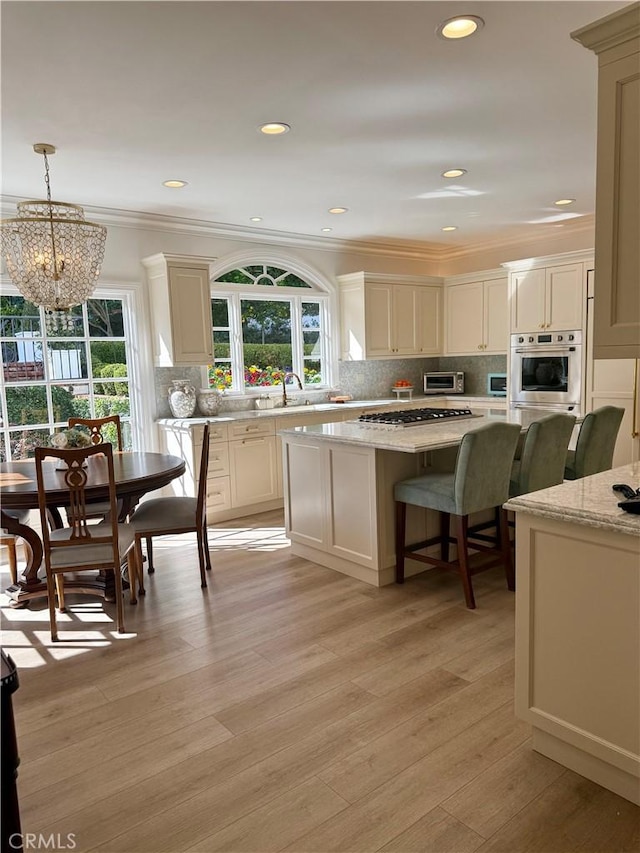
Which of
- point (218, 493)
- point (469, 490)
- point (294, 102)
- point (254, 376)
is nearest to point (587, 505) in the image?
point (469, 490)

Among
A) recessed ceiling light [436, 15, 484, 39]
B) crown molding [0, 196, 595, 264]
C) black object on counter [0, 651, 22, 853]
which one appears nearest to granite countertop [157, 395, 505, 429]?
crown molding [0, 196, 595, 264]

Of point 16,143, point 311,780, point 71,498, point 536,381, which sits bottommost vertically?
point 311,780

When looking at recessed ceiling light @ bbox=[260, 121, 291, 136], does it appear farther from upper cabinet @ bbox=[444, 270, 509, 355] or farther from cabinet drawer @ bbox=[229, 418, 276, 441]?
upper cabinet @ bbox=[444, 270, 509, 355]

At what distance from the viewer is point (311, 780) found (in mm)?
1999

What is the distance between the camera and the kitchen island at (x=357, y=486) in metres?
3.53

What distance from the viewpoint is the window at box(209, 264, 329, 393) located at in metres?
5.97

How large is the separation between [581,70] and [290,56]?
135cm

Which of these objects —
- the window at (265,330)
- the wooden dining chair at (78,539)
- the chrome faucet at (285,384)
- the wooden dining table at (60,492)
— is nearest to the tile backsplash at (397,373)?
the chrome faucet at (285,384)

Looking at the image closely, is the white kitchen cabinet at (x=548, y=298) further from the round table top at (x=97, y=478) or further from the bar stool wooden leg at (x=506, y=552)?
the round table top at (x=97, y=478)

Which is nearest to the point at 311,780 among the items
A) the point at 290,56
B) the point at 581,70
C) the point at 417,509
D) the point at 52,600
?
the point at 52,600

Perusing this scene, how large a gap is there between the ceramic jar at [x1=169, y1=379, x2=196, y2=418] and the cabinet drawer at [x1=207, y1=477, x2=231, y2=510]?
→ 0.69 meters

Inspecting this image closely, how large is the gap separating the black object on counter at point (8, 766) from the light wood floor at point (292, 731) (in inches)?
28.5

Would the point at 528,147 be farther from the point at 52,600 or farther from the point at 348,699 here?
the point at 52,600

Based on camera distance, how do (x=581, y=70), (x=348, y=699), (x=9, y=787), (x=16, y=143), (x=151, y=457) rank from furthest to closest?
(x=151, y=457)
(x=16, y=143)
(x=581, y=70)
(x=348, y=699)
(x=9, y=787)
